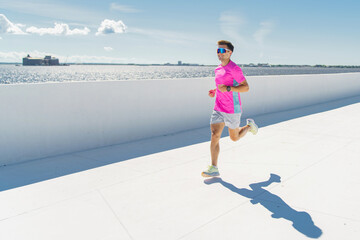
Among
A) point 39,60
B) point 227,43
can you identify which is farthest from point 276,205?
point 39,60

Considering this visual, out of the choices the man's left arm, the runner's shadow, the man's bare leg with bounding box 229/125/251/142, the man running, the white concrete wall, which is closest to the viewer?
the runner's shadow

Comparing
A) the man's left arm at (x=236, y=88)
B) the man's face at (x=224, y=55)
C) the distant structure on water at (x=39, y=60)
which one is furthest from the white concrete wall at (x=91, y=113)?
the distant structure on water at (x=39, y=60)

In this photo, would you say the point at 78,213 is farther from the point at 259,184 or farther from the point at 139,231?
the point at 259,184

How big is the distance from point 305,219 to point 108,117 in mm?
3865

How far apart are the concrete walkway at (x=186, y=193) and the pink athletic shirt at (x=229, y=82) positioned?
90cm

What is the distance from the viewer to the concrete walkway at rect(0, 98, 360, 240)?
269 centimetres

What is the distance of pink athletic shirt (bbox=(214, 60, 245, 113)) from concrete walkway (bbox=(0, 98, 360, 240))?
90 centimetres

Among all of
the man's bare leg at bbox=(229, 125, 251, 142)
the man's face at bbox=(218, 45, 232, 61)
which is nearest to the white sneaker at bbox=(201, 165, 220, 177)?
the man's bare leg at bbox=(229, 125, 251, 142)

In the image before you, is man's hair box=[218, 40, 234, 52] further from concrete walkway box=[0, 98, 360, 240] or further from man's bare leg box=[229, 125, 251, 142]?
concrete walkway box=[0, 98, 360, 240]

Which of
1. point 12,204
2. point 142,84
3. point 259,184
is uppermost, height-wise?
point 142,84

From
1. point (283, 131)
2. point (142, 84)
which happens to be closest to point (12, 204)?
point (142, 84)

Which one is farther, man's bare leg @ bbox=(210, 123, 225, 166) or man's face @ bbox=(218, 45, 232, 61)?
man's bare leg @ bbox=(210, 123, 225, 166)

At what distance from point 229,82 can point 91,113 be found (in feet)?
9.00

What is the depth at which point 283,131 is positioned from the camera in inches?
261
